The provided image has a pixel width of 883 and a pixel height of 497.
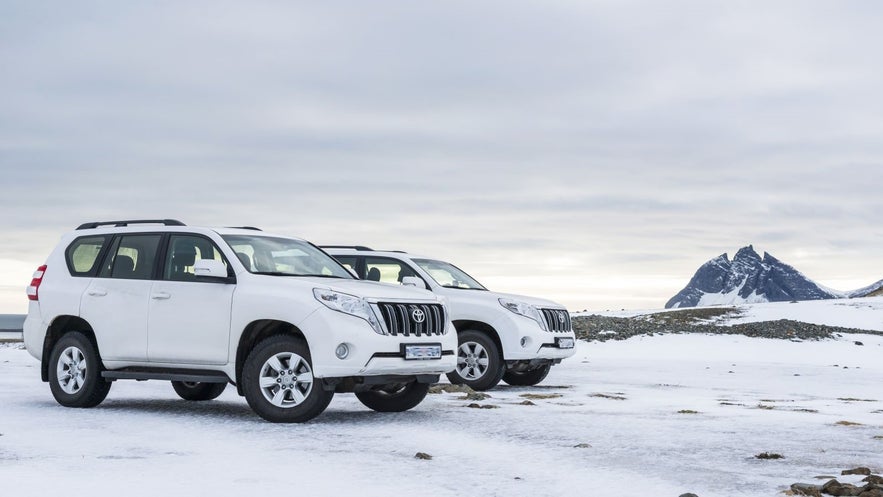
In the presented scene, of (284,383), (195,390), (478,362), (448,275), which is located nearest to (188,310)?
(284,383)

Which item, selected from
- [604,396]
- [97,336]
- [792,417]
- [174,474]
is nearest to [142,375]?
[97,336]

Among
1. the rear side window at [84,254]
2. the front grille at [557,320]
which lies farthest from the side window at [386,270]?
the rear side window at [84,254]

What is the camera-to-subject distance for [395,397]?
11703 millimetres

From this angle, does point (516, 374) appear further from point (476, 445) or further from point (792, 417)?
point (476, 445)

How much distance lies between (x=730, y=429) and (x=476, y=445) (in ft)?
9.62

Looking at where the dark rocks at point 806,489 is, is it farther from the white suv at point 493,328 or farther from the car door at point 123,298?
the white suv at point 493,328

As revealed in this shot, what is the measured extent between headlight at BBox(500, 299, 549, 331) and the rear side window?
5580mm

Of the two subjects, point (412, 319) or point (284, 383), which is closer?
point (284, 383)

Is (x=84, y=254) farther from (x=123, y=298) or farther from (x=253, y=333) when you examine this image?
(x=253, y=333)

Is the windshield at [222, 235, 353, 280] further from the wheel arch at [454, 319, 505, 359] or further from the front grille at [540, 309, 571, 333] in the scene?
the front grille at [540, 309, 571, 333]

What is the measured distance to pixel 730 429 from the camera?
10195 millimetres

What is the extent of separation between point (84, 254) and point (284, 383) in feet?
11.8

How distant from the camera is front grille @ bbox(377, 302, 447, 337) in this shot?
1027 centimetres

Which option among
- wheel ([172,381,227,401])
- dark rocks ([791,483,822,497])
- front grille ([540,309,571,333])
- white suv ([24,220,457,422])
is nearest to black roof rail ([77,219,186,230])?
white suv ([24,220,457,422])
